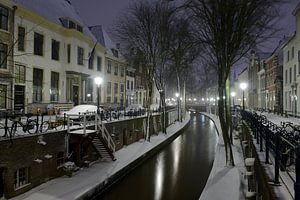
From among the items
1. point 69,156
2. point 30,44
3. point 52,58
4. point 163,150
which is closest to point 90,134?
point 69,156

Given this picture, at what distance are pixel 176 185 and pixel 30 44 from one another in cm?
1759

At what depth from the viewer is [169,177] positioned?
18984mm

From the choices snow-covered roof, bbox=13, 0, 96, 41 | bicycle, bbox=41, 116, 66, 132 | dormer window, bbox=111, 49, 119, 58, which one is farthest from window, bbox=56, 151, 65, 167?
dormer window, bbox=111, 49, 119, 58

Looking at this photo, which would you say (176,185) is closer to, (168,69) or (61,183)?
(61,183)

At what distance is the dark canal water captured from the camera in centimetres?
1559

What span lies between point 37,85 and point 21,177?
16402mm

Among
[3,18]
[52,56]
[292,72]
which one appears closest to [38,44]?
[52,56]

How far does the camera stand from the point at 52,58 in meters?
30.5

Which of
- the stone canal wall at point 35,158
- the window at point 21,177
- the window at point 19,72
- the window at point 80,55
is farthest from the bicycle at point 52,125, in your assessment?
Result: the window at point 80,55

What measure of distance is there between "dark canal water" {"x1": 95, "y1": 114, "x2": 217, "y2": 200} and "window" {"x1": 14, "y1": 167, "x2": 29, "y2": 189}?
128 inches

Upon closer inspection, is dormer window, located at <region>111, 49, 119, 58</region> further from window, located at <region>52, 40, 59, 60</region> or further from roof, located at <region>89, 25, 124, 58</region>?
window, located at <region>52, 40, 59, 60</region>

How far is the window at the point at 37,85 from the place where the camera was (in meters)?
27.9

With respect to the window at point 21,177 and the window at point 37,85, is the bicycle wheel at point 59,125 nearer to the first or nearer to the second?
the window at point 21,177

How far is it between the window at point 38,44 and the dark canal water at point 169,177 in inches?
544
